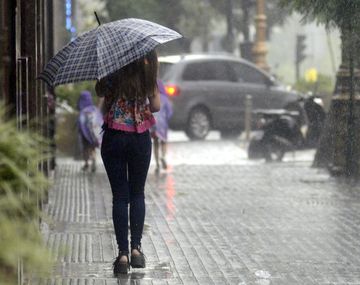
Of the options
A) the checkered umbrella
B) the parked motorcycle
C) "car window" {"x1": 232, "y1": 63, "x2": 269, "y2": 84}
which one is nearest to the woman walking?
the checkered umbrella

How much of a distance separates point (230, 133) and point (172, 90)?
7.55 ft

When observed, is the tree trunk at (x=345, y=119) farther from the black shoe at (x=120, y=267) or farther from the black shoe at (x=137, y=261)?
the black shoe at (x=120, y=267)

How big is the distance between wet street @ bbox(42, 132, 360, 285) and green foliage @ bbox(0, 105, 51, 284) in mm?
238

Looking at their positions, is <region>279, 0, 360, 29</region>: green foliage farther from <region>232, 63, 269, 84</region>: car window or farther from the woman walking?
<region>232, 63, 269, 84</region>: car window

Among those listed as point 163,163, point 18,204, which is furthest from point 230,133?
point 18,204

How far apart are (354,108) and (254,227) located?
5.96 m

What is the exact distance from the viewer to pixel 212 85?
27328 millimetres

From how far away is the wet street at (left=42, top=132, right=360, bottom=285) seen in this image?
8.18 meters

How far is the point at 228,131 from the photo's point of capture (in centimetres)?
2784

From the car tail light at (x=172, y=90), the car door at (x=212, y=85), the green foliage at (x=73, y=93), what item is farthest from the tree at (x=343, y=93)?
the car door at (x=212, y=85)

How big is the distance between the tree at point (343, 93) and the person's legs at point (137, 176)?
6980 mm

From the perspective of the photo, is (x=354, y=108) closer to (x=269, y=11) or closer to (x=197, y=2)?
(x=269, y=11)

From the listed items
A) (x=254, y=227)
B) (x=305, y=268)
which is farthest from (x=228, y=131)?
(x=305, y=268)

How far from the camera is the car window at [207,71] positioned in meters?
26.9
